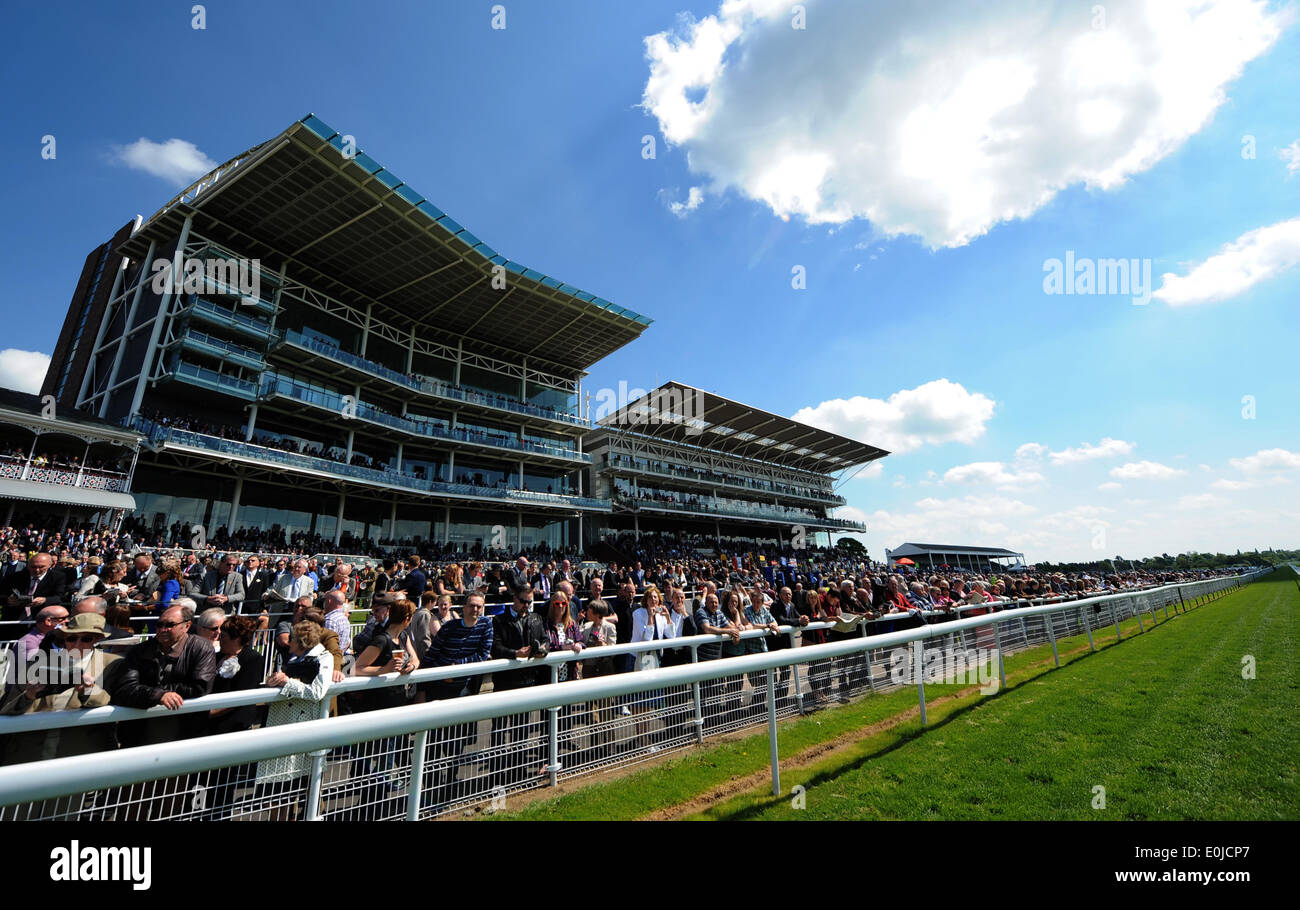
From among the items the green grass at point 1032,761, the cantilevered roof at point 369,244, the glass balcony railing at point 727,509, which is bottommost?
the green grass at point 1032,761

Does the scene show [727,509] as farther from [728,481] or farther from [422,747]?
[422,747]

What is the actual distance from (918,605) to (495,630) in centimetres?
769

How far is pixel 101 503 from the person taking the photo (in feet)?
66.1

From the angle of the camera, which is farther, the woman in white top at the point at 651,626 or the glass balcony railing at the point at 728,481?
the glass balcony railing at the point at 728,481

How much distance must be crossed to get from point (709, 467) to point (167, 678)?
45.0 m

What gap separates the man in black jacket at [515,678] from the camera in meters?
3.55

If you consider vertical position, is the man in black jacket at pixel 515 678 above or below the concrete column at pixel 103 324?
below

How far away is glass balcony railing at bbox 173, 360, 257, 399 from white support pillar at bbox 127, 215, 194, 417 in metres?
1.34

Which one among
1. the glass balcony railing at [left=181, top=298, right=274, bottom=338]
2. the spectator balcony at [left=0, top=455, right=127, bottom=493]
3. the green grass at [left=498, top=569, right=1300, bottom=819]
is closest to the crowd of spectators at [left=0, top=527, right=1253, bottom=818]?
the green grass at [left=498, top=569, right=1300, bottom=819]

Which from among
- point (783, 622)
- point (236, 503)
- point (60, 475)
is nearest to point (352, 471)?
point (236, 503)

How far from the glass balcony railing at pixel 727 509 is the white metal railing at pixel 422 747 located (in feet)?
112

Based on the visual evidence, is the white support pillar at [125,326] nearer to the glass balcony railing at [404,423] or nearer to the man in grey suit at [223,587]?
the glass balcony railing at [404,423]

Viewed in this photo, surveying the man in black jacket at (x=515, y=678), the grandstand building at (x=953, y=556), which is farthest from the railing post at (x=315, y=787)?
the grandstand building at (x=953, y=556)
